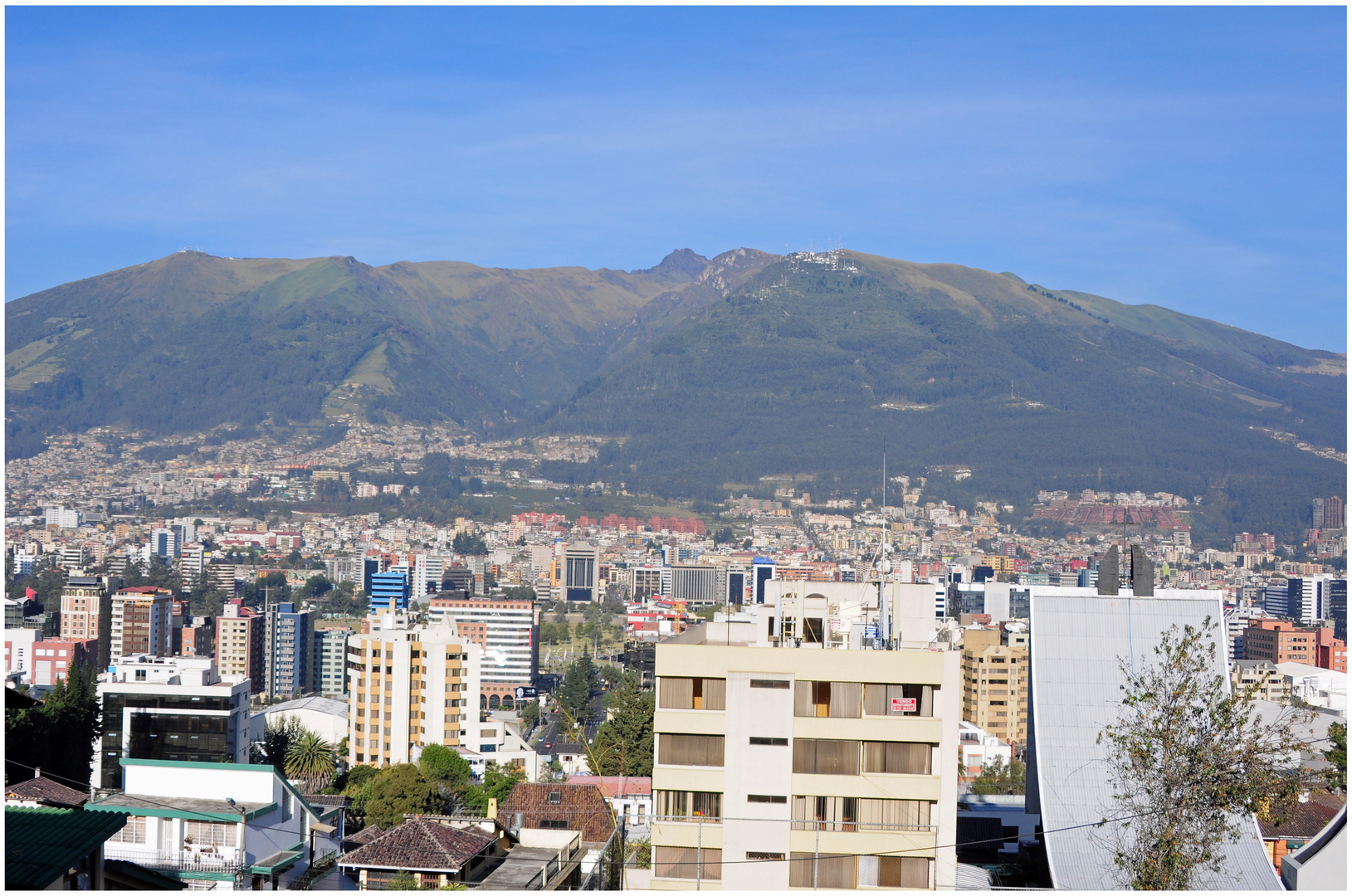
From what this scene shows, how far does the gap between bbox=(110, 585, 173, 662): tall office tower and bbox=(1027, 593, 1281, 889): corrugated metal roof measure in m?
47.5

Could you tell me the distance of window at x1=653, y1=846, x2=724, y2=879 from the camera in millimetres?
10258

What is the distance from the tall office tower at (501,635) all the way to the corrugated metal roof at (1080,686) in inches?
1693

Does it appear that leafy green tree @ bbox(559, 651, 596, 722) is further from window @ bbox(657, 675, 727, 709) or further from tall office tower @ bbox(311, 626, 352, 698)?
window @ bbox(657, 675, 727, 709)

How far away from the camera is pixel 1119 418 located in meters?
162

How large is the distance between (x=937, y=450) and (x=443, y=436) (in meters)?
65.1

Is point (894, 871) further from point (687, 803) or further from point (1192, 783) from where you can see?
point (1192, 783)

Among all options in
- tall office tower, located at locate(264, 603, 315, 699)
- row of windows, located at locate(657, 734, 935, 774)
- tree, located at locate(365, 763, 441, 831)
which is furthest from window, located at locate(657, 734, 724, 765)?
tall office tower, located at locate(264, 603, 315, 699)

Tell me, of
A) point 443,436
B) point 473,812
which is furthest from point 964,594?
point 443,436

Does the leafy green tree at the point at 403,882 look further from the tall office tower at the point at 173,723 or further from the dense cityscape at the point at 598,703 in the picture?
the tall office tower at the point at 173,723

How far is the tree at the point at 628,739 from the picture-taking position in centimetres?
2956

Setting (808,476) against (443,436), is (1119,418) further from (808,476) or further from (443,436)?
(443,436)

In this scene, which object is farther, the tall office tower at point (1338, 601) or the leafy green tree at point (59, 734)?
the tall office tower at point (1338, 601)

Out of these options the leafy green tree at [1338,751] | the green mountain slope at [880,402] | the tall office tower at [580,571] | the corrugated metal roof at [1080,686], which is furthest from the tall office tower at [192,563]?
the corrugated metal roof at [1080,686]

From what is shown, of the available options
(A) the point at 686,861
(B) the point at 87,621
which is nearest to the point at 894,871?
(A) the point at 686,861
